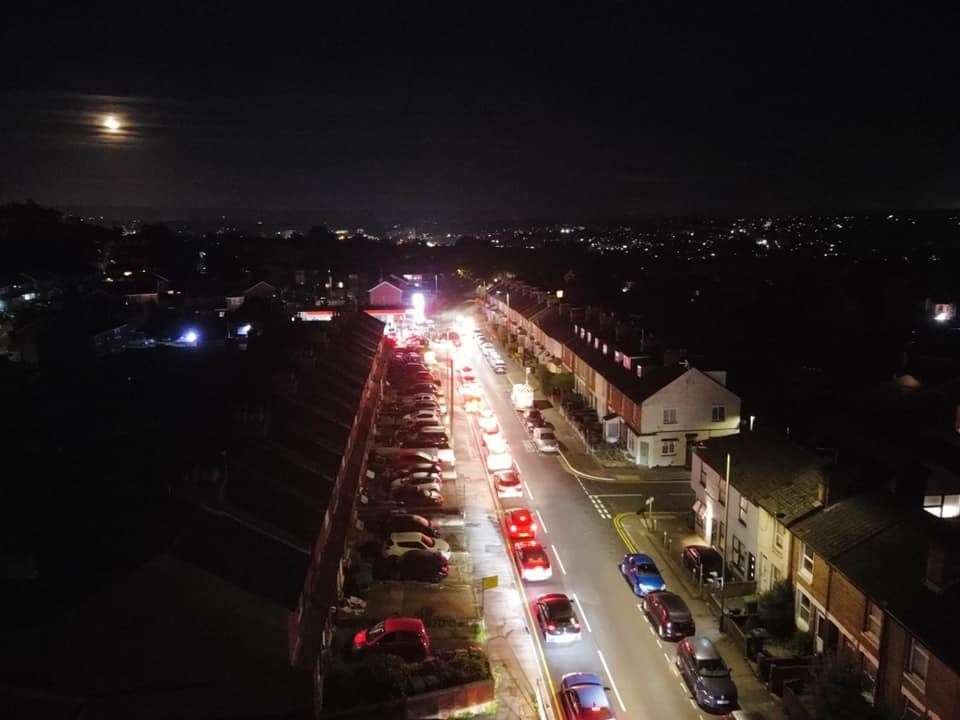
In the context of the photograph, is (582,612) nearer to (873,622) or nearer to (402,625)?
(402,625)

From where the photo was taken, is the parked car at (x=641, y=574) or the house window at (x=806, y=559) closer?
the house window at (x=806, y=559)

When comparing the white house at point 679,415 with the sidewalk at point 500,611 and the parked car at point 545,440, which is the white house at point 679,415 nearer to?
the parked car at point 545,440

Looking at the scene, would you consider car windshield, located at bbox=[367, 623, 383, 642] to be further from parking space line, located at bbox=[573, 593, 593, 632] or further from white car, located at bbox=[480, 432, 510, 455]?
white car, located at bbox=[480, 432, 510, 455]

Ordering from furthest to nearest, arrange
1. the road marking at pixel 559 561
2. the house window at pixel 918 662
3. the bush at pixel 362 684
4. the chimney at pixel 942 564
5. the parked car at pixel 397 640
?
the road marking at pixel 559 561
the parked car at pixel 397 640
the bush at pixel 362 684
the chimney at pixel 942 564
the house window at pixel 918 662

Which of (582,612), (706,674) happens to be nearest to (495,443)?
(582,612)

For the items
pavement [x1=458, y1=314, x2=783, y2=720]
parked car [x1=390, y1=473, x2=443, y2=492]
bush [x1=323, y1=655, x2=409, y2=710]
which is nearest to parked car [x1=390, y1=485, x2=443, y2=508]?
parked car [x1=390, y1=473, x2=443, y2=492]

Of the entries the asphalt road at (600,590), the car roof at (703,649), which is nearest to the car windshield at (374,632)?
the asphalt road at (600,590)

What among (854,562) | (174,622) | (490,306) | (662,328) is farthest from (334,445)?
(490,306)

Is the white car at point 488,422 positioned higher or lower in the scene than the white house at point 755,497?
lower
